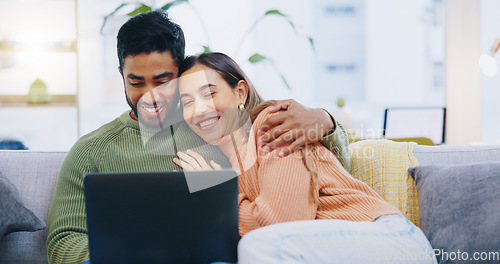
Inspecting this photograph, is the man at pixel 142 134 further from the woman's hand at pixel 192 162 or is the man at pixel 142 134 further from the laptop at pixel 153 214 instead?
the laptop at pixel 153 214

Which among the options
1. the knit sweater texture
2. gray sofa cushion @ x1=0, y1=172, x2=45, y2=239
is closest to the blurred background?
the knit sweater texture

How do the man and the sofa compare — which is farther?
the sofa

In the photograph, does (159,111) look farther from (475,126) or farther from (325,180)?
(475,126)

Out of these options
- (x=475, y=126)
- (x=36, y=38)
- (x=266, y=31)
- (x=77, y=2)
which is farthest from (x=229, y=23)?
(x=475, y=126)

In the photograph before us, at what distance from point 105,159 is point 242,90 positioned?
46 centimetres

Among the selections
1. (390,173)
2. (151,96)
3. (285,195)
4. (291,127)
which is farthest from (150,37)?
(390,173)

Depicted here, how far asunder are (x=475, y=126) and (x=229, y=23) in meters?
1.88

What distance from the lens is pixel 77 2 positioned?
2996 mm

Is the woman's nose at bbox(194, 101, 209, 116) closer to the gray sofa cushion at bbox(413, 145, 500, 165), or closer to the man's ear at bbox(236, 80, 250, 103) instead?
the man's ear at bbox(236, 80, 250, 103)

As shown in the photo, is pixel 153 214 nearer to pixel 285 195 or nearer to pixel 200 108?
pixel 285 195

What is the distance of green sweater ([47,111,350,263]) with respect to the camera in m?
1.20

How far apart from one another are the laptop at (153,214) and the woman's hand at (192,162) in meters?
0.40

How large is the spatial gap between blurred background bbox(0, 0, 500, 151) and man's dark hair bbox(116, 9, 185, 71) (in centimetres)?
130

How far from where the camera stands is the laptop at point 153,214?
887mm
